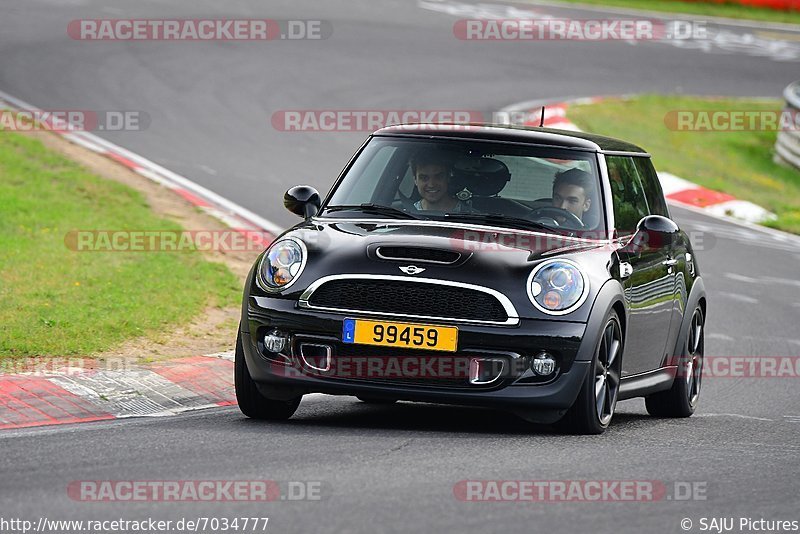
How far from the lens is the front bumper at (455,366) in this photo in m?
7.36

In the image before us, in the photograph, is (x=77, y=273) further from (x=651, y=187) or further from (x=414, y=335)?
(x=414, y=335)

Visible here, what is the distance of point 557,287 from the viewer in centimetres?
751

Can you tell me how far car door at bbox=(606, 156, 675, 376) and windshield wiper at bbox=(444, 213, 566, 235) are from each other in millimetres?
448

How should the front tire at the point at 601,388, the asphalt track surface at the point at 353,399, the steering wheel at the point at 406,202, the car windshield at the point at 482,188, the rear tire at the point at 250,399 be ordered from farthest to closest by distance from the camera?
the steering wheel at the point at 406,202 → the car windshield at the point at 482,188 → the rear tire at the point at 250,399 → the front tire at the point at 601,388 → the asphalt track surface at the point at 353,399

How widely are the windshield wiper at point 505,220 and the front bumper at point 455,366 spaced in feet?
2.91

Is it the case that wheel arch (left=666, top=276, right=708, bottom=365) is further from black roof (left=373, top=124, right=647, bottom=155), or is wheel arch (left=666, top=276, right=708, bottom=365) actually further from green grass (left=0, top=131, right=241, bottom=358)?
green grass (left=0, top=131, right=241, bottom=358)

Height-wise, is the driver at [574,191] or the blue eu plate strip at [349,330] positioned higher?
the driver at [574,191]

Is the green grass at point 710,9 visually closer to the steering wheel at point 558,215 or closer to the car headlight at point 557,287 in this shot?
the steering wheel at point 558,215

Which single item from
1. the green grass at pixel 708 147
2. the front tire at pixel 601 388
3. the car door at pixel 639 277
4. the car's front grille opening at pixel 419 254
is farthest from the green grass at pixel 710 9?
the car's front grille opening at pixel 419 254

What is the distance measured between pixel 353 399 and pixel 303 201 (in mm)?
1317

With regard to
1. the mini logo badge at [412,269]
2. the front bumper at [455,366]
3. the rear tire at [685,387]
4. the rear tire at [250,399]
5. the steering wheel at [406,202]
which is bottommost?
the rear tire at [685,387]

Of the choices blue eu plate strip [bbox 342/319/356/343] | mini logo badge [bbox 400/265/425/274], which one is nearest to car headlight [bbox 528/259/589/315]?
mini logo badge [bbox 400/265/425/274]

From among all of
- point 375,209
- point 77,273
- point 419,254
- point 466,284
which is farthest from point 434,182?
point 77,273

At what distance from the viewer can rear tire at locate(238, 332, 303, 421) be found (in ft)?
26.0
